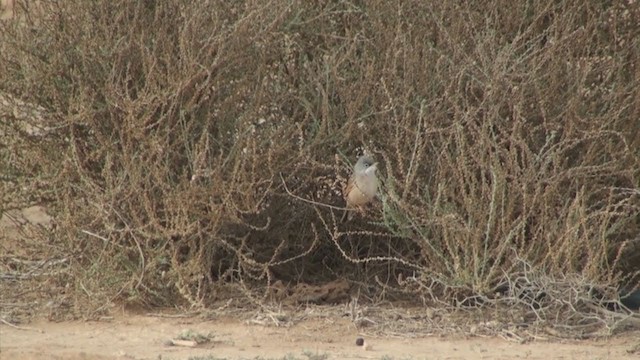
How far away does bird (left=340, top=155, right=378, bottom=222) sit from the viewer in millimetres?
8266

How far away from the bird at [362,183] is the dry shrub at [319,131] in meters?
0.11

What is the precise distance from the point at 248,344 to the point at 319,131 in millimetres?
1459

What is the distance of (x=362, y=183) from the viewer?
8297 millimetres

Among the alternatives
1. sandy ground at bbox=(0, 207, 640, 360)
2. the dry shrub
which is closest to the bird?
the dry shrub

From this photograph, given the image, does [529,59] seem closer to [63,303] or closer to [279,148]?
[279,148]

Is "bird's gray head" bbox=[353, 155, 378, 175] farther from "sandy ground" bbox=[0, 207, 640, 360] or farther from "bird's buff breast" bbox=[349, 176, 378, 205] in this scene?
"sandy ground" bbox=[0, 207, 640, 360]

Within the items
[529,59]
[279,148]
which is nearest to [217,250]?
[279,148]

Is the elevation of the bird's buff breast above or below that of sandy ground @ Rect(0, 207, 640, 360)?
above

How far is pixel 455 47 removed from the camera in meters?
8.41

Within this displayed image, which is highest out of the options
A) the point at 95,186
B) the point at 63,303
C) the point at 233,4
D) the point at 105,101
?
the point at 233,4

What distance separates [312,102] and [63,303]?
6.91ft

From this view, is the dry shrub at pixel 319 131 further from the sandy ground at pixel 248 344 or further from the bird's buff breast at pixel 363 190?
the sandy ground at pixel 248 344

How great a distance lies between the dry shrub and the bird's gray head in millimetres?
125

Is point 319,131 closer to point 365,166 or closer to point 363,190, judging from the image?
point 365,166
